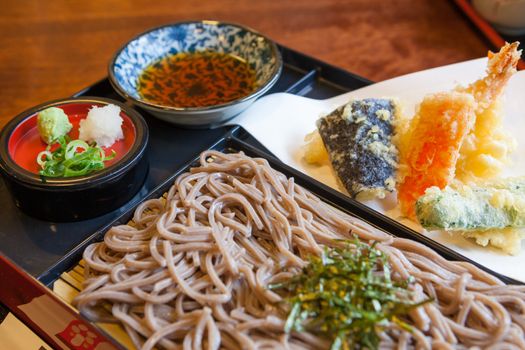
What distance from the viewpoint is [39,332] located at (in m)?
1.90

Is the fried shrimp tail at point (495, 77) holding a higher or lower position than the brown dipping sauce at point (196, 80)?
higher

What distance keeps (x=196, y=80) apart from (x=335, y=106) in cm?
74

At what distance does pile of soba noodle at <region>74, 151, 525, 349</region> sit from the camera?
1.45 meters

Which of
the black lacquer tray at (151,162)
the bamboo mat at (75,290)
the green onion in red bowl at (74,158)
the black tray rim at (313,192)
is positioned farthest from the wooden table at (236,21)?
the bamboo mat at (75,290)

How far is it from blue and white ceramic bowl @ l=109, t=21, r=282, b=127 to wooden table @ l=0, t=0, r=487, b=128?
1.88 feet

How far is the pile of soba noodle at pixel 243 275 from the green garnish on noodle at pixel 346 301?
47 millimetres

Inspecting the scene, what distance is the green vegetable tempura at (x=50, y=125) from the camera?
205cm

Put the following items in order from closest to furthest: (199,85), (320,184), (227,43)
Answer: (320,184) < (199,85) < (227,43)

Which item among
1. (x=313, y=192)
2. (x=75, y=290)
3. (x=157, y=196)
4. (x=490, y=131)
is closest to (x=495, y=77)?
(x=490, y=131)

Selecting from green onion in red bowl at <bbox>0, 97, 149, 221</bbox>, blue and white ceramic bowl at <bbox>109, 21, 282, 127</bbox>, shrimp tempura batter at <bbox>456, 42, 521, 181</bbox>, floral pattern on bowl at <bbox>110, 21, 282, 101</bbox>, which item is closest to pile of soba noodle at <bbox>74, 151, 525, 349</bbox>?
green onion in red bowl at <bbox>0, 97, 149, 221</bbox>

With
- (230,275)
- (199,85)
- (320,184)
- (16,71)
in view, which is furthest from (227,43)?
(230,275)

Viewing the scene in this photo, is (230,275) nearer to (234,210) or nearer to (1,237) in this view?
(234,210)

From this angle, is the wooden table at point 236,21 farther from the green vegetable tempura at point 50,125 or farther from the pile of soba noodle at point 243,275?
the pile of soba noodle at point 243,275

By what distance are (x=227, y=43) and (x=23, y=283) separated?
1.64 metres
